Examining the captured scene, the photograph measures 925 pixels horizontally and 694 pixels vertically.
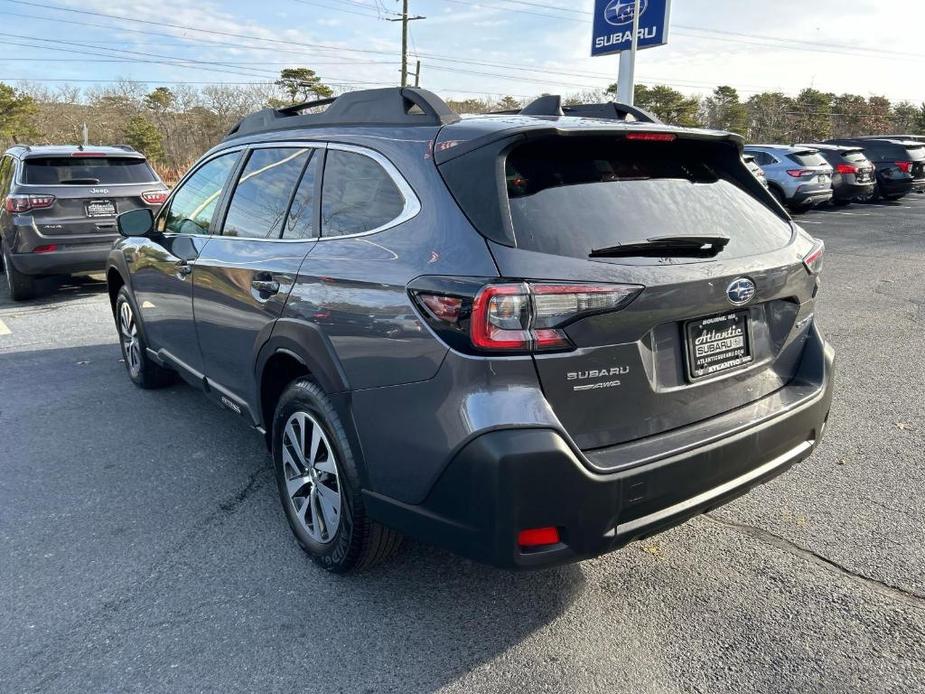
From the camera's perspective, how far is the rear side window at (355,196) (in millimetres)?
2551

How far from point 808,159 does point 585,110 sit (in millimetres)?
16446

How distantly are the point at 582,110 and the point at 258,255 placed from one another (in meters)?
1.67

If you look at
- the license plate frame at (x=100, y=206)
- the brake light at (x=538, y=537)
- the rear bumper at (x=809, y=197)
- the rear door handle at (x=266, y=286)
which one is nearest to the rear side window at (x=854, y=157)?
the rear bumper at (x=809, y=197)

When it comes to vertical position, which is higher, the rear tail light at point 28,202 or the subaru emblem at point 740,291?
the rear tail light at point 28,202

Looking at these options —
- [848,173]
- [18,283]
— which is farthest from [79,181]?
[848,173]

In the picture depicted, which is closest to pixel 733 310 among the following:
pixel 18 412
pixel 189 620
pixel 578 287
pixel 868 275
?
pixel 578 287

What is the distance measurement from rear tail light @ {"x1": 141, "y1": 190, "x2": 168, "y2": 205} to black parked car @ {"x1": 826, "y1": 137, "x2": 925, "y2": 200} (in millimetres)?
19504

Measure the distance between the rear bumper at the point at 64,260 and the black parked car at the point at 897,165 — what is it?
20375mm

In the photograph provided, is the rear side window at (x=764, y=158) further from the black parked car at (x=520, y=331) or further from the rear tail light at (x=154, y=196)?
the black parked car at (x=520, y=331)

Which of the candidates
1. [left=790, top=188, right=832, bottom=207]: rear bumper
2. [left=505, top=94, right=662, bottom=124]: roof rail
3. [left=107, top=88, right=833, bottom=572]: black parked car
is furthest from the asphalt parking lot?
[left=790, top=188, right=832, bottom=207]: rear bumper

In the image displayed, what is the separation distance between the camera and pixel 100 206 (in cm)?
827

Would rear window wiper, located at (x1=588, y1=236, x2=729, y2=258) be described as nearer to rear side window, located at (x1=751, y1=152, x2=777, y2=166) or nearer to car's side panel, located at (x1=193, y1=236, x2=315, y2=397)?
car's side panel, located at (x1=193, y1=236, x2=315, y2=397)

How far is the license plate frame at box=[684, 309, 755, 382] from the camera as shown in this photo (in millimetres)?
2363

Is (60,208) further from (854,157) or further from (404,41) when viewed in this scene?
(404,41)
